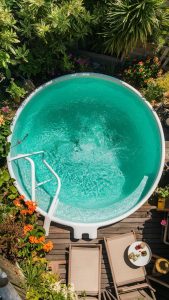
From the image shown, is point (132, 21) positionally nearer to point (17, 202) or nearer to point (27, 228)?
point (17, 202)

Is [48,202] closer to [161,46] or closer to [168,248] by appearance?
[168,248]

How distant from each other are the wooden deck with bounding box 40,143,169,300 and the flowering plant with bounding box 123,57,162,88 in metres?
3.61

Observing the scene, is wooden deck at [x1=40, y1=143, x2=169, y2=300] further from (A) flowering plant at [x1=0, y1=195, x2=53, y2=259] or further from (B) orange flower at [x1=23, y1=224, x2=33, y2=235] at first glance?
(B) orange flower at [x1=23, y1=224, x2=33, y2=235]

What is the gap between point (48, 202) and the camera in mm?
11133

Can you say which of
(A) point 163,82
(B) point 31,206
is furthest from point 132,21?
(B) point 31,206

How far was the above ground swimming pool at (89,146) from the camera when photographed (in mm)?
11328

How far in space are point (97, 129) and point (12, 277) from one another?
5369 millimetres

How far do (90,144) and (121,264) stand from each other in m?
3.59

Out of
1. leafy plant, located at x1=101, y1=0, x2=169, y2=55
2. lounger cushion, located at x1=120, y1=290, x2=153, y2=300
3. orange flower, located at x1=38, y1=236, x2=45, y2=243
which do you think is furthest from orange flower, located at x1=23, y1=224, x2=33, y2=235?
leafy plant, located at x1=101, y1=0, x2=169, y2=55

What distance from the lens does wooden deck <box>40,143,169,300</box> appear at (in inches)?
424

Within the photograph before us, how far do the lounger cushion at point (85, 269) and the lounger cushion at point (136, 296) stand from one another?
785mm

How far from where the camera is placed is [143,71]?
11664 mm

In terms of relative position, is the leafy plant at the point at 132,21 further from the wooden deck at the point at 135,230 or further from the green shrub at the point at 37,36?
the wooden deck at the point at 135,230

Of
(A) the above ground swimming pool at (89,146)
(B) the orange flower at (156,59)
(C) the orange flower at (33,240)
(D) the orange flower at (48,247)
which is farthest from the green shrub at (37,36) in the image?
(D) the orange flower at (48,247)
